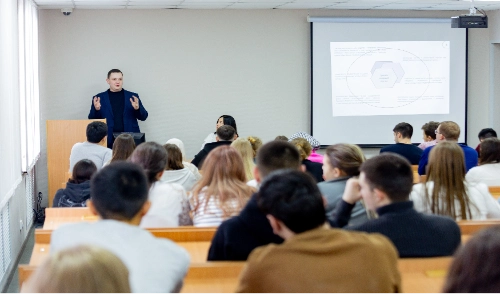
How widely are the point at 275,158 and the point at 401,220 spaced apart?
104 cm

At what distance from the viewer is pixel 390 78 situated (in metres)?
10.7

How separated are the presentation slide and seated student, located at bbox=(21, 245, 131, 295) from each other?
29.9ft

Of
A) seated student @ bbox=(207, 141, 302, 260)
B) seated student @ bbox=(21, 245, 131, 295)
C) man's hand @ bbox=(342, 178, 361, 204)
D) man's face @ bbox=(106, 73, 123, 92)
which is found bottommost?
seated student @ bbox=(207, 141, 302, 260)

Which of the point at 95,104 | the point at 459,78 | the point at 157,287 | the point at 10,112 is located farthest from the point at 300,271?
the point at 459,78

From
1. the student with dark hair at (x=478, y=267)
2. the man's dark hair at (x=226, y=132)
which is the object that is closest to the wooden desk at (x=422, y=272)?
the student with dark hair at (x=478, y=267)

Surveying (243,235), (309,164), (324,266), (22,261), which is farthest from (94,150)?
(324,266)

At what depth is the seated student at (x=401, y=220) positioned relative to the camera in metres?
2.88

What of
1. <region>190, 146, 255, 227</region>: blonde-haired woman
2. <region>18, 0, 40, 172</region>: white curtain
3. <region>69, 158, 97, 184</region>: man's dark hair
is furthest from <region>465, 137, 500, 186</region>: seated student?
<region>18, 0, 40, 172</region>: white curtain

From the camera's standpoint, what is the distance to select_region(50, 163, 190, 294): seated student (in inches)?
92.1

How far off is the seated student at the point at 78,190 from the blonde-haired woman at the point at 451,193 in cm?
254

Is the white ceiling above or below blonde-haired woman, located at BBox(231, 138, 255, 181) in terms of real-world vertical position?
above

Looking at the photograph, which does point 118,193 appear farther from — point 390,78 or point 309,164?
point 390,78

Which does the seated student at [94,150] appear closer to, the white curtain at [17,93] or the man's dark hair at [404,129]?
the white curtain at [17,93]

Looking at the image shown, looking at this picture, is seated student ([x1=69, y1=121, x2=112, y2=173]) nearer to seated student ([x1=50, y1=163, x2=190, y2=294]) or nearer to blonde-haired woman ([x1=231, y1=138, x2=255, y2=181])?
blonde-haired woman ([x1=231, y1=138, x2=255, y2=181])
